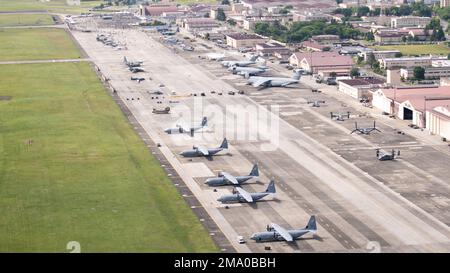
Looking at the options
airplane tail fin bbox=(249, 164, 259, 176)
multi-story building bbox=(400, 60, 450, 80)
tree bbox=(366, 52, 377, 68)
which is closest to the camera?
airplane tail fin bbox=(249, 164, 259, 176)

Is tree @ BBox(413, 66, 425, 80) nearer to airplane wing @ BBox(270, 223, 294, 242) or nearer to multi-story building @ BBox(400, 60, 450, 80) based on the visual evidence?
multi-story building @ BBox(400, 60, 450, 80)

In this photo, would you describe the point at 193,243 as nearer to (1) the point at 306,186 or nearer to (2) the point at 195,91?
(1) the point at 306,186

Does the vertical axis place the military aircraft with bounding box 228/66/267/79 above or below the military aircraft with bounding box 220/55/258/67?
below

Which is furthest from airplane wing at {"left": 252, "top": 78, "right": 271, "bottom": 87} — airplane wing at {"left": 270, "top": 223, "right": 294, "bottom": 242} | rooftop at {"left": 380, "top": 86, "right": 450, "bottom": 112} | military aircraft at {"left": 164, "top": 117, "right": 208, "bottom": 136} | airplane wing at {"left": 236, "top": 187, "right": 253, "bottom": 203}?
airplane wing at {"left": 270, "top": 223, "right": 294, "bottom": 242}

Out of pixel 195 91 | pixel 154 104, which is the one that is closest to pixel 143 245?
pixel 154 104

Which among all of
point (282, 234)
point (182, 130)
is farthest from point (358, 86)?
point (282, 234)

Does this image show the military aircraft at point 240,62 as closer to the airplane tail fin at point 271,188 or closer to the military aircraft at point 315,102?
the military aircraft at point 315,102
